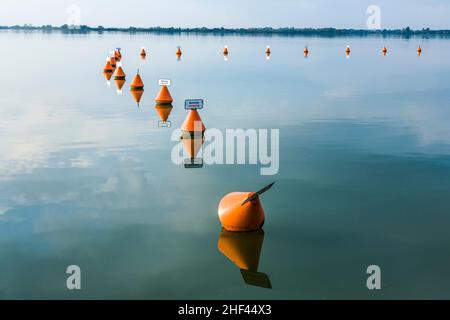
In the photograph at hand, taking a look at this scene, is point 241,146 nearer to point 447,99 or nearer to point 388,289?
point 388,289

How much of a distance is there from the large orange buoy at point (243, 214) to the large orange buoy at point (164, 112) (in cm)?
817

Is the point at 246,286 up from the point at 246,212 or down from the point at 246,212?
down

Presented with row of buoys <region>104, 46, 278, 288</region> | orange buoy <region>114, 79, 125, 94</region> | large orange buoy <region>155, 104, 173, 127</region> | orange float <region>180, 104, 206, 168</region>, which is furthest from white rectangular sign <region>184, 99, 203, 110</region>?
orange buoy <region>114, 79, 125, 94</region>

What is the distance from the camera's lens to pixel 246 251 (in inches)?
280

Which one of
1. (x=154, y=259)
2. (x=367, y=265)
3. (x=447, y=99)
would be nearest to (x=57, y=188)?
(x=154, y=259)

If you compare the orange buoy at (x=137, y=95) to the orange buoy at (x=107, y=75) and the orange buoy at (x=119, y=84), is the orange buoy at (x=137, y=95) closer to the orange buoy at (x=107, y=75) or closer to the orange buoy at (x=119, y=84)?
the orange buoy at (x=119, y=84)

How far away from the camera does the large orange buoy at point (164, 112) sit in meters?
15.8

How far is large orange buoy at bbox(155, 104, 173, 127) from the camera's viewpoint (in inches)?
621

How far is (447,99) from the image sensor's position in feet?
74.0

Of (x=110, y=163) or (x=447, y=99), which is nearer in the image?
(x=110, y=163)

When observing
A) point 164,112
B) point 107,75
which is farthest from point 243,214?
point 107,75

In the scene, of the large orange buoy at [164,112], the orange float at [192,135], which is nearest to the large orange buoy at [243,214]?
the orange float at [192,135]

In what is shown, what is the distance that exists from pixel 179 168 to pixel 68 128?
524cm

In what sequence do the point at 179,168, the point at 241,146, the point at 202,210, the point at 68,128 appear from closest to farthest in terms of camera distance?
the point at 202,210 → the point at 179,168 → the point at 241,146 → the point at 68,128
